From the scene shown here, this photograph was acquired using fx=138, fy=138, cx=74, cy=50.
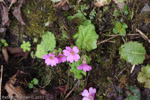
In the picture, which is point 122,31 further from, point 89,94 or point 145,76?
point 89,94

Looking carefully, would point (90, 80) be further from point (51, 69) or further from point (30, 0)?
point (30, 0)

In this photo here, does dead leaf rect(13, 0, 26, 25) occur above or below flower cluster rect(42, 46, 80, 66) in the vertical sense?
above

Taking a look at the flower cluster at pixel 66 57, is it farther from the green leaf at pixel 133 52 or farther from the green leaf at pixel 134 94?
the green leaf at pixel 134 94

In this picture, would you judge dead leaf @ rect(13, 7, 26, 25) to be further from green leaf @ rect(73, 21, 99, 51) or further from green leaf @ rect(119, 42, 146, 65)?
green leaf @ rect(119, 42, 146, 65)

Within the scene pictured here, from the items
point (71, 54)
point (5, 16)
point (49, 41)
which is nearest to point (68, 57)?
point (71, 54)

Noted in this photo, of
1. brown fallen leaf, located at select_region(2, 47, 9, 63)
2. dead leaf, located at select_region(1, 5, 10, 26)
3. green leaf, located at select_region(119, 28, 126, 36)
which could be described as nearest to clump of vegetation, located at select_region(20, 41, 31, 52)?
brown fallen leaf, located at select_region(2, 47, 9, 63)

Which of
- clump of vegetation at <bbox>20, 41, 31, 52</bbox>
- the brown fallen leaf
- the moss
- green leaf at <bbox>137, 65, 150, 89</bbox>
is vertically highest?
the moss
